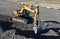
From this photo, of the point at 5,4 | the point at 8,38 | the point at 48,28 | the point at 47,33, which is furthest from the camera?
the point at 5,4

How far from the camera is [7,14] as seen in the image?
18516 mm

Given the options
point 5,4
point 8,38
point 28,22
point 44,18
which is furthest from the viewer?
point 5,4

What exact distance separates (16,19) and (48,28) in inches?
121

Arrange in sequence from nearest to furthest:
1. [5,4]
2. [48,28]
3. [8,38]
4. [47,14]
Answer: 1. [8,38]
2. [48,28]
3. [47,14]
4. [5,4]

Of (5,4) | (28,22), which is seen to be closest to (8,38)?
(28,22)

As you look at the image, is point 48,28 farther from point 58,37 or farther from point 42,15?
point 42,15

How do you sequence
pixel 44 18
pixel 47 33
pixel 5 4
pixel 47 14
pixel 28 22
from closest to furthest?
pixel 47 33, pixel 28 22, pixel 44 18, pixel 47 14, pixel 5 4

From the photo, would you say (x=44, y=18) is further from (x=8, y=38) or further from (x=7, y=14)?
(x=8, y=38)

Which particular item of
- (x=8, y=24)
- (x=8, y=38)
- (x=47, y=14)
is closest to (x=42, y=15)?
(x=47, y=14)

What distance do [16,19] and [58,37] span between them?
450 centimetres

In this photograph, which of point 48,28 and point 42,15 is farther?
point 42,15

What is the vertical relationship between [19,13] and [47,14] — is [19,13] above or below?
above

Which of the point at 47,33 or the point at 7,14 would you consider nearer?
the point at 47,33

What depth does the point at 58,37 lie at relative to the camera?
1298cm
